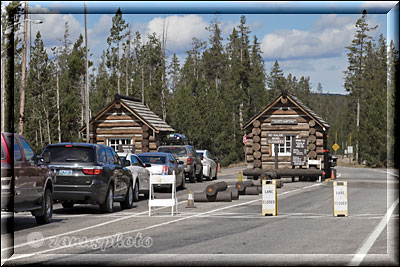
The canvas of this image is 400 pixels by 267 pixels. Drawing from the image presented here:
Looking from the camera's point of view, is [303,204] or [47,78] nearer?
[303,204]

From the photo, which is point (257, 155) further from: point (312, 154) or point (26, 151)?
point (26, 151)

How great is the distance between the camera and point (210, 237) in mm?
13180

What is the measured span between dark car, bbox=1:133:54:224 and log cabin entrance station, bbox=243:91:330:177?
87.4 ft

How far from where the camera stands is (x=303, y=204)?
22.1 m

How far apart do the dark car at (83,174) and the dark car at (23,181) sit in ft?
5.49

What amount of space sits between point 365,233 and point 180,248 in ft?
14.1

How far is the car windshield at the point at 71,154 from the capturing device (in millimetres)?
18594

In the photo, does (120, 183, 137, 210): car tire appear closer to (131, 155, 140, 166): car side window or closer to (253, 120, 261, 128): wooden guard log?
(131, 155, 140, 166): car side window

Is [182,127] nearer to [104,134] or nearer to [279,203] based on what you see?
[104,134]

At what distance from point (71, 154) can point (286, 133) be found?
27.3 meters

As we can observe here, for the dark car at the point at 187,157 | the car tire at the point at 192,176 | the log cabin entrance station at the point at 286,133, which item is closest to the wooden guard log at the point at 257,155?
the log cabin entrance station at the point at 286,133

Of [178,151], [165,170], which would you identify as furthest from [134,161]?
[178,151]

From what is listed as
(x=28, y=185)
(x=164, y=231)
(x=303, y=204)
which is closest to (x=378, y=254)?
(x=164, y=231)

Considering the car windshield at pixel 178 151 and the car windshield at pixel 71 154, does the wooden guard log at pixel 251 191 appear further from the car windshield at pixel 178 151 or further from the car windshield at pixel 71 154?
the car windshield at pixel 71 154
